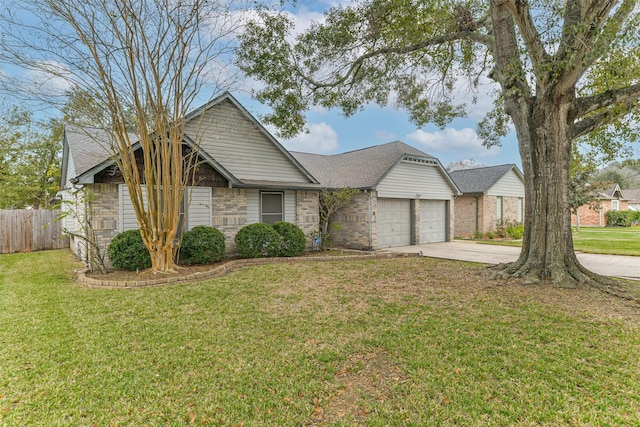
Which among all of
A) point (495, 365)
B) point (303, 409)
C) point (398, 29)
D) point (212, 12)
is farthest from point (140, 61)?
point (495, 365)

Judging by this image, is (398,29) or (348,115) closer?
(398,29)

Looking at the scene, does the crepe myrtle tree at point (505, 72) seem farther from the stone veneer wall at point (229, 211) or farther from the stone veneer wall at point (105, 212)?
the stone veneer wall at point (105, 212)

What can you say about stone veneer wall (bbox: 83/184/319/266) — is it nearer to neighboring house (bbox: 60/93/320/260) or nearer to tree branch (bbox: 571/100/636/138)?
neighboring house (bbox: 60/93/320/260)

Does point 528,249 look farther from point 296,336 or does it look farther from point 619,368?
point 296,336

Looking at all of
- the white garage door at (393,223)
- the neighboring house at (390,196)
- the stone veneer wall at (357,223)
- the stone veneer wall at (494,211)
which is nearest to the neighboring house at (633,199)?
the stone veneer wall at (494,211)

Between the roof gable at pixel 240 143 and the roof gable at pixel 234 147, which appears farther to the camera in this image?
the roof gable at pixel 240 143

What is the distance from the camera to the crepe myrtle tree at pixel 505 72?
6.34 m

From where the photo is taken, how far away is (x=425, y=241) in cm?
1669

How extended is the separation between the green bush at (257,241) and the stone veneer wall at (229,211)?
0.44 meters

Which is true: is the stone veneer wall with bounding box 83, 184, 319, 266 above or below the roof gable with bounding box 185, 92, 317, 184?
below

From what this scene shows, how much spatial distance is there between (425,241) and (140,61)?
14.1m

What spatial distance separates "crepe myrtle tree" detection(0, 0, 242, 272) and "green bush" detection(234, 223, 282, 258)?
7.62 ft

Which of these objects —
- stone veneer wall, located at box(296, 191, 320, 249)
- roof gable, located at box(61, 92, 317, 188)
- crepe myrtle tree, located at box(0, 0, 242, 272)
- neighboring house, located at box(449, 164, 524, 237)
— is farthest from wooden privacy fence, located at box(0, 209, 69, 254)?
neighboring house, located at box(449, 164, 524, 237)

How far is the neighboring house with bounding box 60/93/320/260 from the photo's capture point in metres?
9.09
